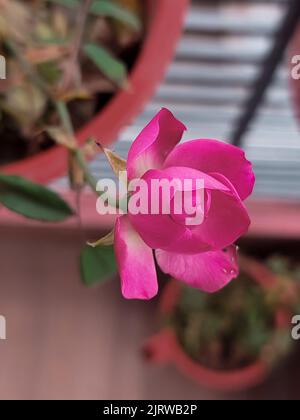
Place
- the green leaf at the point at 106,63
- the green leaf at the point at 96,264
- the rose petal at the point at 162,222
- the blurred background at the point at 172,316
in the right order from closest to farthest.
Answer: the rose petal at the point at 162,222 < the green leaf at the point at 96,264 < the green leaf at the point at 106,63 < the blurred background at the point at 172,316

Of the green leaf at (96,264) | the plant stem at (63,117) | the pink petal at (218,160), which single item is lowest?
the pink petal at (218,160)

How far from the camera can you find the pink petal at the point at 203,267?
255 mm

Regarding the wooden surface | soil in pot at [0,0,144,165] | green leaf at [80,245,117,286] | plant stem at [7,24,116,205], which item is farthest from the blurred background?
green leaf at [80,245,117,286]

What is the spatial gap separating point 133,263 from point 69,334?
85 cm

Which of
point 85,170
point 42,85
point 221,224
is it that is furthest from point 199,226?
point 42,85

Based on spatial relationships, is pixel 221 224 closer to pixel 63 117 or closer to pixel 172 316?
pixel 63 117

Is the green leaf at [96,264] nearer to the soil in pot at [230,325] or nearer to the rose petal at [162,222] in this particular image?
the rose petal at [162,222]

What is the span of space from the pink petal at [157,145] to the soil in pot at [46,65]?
18 centimetres

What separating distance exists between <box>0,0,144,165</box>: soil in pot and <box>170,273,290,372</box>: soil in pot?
0.54 metres

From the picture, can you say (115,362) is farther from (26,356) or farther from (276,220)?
(276,220)

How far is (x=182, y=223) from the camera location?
238 mm

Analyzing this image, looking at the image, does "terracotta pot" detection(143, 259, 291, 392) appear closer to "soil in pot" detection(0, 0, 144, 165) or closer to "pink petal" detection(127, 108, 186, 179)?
"soil in pot" detection(0, 0, 144, 165)

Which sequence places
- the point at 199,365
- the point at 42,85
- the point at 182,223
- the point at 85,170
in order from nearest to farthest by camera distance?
the point at 182,223, the point at 85,170, the point at 42,85, the point at 199,365

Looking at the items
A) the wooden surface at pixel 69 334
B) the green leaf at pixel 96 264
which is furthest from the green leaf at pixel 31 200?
the wooden surface at pixel 69 334
